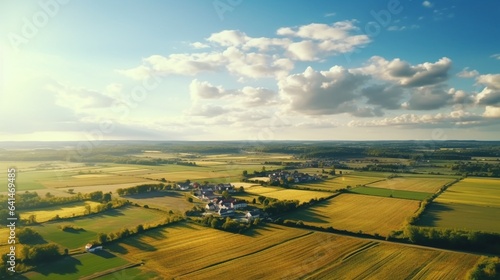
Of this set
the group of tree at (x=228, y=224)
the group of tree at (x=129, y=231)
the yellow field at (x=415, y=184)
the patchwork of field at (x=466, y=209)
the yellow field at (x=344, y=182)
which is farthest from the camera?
the yellow field at (x=344, y=182)

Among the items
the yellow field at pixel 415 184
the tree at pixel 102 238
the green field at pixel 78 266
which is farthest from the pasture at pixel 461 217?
the tree at pixel 102 238

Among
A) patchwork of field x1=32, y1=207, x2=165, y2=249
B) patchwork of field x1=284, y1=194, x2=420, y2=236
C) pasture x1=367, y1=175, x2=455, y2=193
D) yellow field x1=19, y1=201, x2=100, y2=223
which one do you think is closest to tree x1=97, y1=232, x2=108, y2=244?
patchwork of field x1=32, y1=207, x2=165, y2=249

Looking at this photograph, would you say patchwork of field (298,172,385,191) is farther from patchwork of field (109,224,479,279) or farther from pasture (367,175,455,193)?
patchwork of field (109,224,479,279)

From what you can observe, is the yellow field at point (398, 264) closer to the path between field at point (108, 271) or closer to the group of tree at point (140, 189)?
the path between field at point (108, 271)

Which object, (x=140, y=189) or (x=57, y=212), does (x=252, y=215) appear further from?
(x=140, y=189)

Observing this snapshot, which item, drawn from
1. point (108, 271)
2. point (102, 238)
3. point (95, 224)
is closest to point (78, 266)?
point (108, 271)

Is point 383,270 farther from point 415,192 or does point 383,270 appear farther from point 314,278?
point 415,192

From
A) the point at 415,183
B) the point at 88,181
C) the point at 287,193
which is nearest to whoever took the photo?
the point at 287,193
